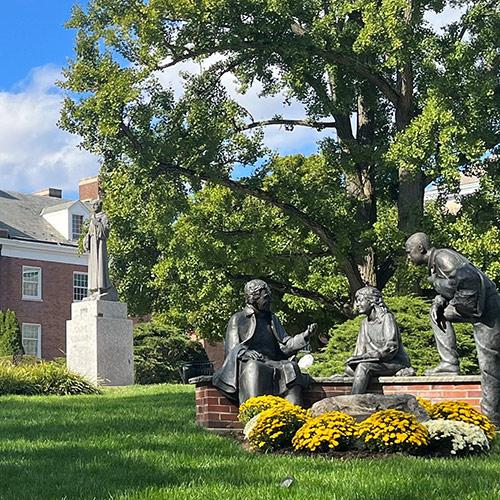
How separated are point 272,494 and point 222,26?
16185 millimetres

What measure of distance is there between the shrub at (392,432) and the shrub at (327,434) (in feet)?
0.43

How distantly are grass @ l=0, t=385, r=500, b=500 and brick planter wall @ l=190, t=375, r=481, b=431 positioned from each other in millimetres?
307

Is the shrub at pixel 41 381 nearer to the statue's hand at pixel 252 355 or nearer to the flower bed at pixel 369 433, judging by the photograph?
the statue's hand at pixel 252 355

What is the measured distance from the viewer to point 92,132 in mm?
22531

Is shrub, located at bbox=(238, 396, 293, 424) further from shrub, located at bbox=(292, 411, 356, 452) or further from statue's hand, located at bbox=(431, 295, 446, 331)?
statue's hand, located at bbox=(431, 295, 446, 331)

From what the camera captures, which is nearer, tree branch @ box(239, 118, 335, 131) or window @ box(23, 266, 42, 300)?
tree branch @ box(239, 118, 335, 131)

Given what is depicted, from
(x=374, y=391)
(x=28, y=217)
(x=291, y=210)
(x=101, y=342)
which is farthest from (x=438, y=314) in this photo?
(x=28, y=217)

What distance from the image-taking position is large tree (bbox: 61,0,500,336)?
21.4m

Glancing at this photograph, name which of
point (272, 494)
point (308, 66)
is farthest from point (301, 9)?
point (272, 494)

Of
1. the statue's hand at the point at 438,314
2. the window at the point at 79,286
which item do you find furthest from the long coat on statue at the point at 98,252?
the window at the point at 79,286

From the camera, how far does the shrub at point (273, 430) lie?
9.91 metres

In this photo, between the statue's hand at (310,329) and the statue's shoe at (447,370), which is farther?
the statue's shoe at (447,370)

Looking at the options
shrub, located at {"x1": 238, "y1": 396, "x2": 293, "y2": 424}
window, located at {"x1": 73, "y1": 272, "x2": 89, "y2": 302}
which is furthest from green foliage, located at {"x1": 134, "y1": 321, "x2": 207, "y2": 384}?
shrub, located at {"x1": 238, "y1": 396, "x2": 293, "y2": 424}

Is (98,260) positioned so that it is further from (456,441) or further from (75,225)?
(75,225)
